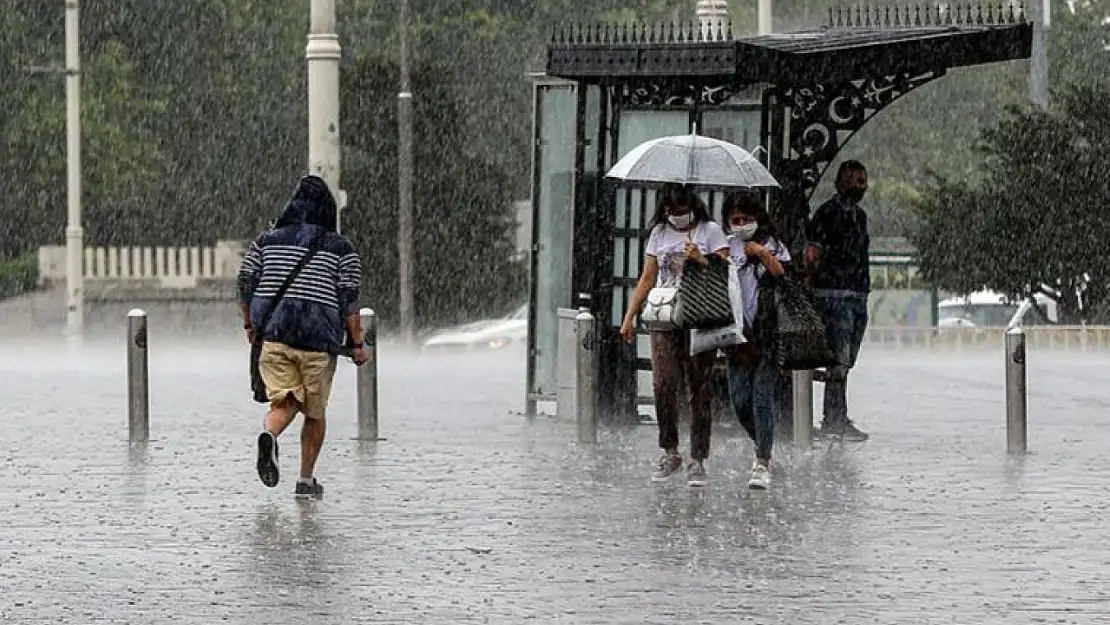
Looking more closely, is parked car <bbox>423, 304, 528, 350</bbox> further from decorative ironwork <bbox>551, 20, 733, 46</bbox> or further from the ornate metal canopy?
the ornate metal canopy

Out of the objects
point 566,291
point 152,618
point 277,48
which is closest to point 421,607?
point 152,618

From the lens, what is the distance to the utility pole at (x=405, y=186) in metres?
49.2

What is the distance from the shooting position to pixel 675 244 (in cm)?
1573

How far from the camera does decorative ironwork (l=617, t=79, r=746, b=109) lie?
19078 millimetres

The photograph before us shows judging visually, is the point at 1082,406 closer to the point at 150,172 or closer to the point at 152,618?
the point at 152,618

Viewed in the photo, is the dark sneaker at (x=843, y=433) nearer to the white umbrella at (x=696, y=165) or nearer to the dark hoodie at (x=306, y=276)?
the white umbrella at (x=696, y=165)

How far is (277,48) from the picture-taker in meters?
65.2

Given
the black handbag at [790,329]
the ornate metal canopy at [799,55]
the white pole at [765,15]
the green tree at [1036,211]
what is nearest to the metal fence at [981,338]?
the green tree at [1036,211]

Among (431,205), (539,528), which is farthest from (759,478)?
(431,205)

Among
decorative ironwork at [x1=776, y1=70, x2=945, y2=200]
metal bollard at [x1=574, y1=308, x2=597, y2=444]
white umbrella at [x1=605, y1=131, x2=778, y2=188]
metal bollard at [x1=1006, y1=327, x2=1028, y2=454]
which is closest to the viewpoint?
white umbrella at [x1=605, y1=131, x2=778, y2=188]

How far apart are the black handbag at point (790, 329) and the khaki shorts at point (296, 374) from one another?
2291mm

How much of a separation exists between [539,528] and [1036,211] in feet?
83.2

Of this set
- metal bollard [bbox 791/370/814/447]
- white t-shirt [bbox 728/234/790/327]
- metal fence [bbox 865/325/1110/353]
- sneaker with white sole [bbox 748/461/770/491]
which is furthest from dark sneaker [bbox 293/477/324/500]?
metal fence [bbox 865/325/1110/353]

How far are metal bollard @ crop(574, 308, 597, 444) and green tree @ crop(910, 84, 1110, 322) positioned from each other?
19.5 m
